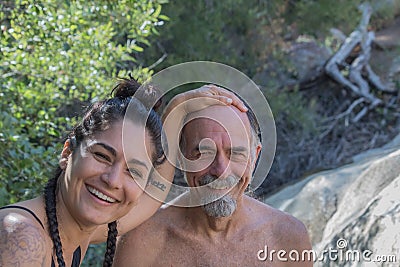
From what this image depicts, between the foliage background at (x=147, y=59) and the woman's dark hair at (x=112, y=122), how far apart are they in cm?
74

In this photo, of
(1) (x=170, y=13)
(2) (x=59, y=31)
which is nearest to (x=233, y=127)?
(2) (x=59, y=31)

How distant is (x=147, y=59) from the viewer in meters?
6.40

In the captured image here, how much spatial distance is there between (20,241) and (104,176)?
0.32 metres

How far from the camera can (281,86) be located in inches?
300

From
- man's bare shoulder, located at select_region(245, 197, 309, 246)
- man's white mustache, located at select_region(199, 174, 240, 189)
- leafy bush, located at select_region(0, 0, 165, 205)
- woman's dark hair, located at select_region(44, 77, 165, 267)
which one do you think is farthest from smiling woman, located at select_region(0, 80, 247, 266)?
leafy bush, located at select_region(0, 0, 165, 205)

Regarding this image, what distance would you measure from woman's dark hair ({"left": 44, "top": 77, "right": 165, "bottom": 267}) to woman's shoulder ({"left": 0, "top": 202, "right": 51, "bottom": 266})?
94 millimetres

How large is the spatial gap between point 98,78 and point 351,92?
436 cm

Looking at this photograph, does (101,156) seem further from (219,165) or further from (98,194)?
(219,165)

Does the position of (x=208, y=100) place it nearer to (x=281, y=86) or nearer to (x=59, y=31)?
(x=59, y=31)

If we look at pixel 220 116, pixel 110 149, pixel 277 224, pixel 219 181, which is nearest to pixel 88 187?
pixel 110 149

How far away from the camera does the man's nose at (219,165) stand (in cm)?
240

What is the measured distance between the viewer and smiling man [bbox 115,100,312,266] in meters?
2.43

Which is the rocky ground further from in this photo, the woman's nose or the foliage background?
the woman's nose

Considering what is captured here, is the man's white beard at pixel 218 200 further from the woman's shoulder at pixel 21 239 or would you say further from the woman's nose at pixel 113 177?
the woman's shoulder at pixel 21 239
